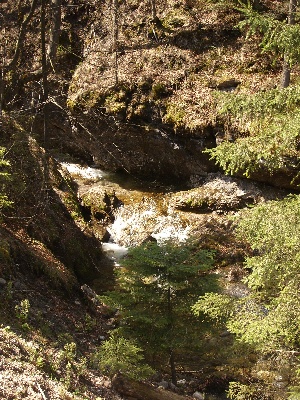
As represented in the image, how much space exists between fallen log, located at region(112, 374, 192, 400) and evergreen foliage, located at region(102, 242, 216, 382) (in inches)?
30.5

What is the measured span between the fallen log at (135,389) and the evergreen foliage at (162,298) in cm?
78

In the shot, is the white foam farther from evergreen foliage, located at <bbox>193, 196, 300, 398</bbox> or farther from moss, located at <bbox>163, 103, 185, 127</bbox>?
evergreen foliage, located at <bbox>193, 196, 300, 398</bbox>

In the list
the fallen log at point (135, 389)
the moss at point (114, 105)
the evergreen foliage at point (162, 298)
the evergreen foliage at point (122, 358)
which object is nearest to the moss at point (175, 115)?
the moss at point (114, 105)

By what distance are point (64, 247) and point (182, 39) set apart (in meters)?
11.6

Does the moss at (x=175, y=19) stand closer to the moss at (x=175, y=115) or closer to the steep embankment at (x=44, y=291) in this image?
the moss at (x=175, y=115)

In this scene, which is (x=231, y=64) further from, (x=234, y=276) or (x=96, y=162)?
(x=234, y=276)

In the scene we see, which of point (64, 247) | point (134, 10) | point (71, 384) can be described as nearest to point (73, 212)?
point (64, 247)

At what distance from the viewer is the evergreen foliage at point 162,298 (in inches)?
271

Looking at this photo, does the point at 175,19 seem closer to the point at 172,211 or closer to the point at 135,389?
the point at 172,211

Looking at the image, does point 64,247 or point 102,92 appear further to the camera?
point 102,92

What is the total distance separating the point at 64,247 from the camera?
1029 cm

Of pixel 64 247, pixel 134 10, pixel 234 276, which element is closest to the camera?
pixel 64 247

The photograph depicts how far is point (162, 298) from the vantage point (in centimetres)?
707

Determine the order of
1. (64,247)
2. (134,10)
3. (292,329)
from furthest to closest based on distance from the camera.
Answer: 1. (134,10)
2. (64,247)
3. (292,329)
